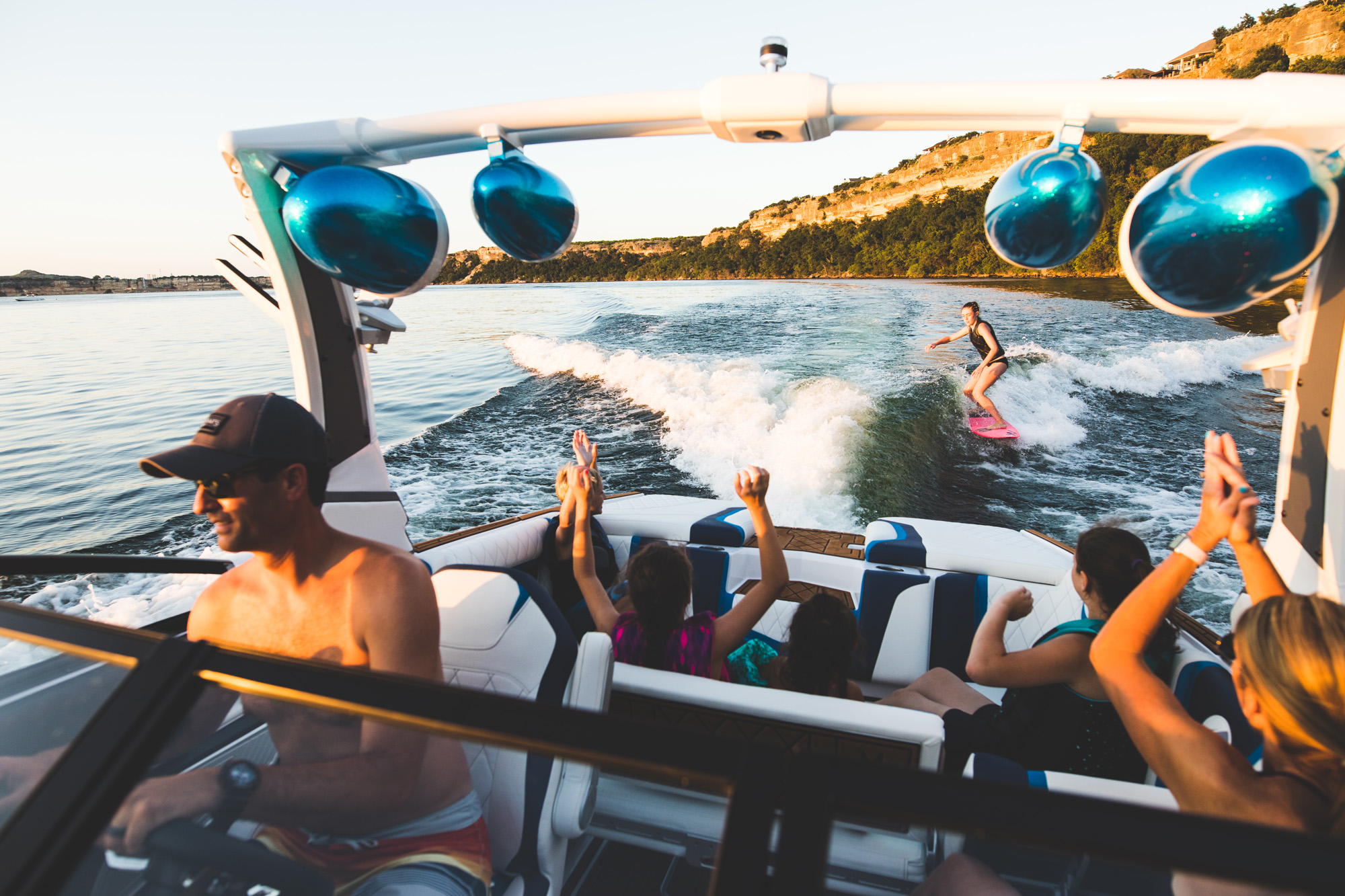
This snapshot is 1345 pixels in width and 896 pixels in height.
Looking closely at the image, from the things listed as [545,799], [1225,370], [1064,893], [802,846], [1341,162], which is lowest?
[1225,370]

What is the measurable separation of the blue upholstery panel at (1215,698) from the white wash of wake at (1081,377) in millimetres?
7234

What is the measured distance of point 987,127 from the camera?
136 centimetres

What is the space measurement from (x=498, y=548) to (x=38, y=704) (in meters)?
1.66

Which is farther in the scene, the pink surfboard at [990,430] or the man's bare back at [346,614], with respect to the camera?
the pink surfboard at [990,430]

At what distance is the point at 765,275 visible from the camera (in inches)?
1554

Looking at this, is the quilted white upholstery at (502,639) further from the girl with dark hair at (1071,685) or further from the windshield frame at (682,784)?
the girl with dark hair at (1071,685)

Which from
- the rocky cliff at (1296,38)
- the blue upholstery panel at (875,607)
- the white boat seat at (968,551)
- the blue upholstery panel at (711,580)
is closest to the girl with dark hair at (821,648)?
the blue upholstery panel at (875,607)

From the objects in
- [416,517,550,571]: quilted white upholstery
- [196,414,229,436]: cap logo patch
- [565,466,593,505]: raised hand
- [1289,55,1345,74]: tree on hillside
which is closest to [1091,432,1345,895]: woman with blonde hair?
[565,466,593,505]: raised hand

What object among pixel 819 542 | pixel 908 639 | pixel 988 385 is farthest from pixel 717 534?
Result: pixel 988 385

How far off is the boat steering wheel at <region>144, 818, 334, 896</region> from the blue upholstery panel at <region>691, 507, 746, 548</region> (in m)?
2.05

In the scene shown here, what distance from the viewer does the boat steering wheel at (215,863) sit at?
75 cm

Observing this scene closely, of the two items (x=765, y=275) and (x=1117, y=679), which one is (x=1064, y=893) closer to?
(x=1117, y=679)

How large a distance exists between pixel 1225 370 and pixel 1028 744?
46.5 feet

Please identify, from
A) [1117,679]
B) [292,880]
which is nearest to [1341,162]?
[1117,679]
